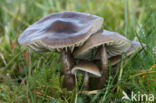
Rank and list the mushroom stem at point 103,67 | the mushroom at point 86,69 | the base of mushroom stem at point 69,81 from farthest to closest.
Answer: the base of mushroom stem at point 69,81
the mushroom stem at point 103,67
the mushroom at point 86,69

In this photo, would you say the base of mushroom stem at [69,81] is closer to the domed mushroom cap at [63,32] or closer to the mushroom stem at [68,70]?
the mushroom stem at [68,70]

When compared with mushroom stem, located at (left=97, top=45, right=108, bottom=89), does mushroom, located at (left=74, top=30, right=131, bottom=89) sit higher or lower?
higher

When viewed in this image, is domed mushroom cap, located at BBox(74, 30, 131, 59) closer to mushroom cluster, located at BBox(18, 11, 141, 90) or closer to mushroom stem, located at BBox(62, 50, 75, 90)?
mushroom cluster, located at BBox(18, 11, 141, 90)

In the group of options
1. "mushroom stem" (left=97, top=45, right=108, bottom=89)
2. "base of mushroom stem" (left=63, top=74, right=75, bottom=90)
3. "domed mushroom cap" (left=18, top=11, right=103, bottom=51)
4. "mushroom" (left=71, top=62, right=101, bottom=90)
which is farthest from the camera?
"base of mushroom stem" (left=63, top=74, right=75, bottom=90)

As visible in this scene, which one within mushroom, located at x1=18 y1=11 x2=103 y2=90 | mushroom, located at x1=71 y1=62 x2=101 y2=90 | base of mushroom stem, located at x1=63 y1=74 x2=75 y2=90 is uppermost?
mushroom, located at x1=18 y1=11 x2=103 y2=90

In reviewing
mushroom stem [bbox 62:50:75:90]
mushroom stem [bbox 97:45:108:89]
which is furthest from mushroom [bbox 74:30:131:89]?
mushroom stem [bbox 62:50:75:90]

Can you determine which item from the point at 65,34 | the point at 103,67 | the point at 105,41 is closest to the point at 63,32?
the point at 65,34

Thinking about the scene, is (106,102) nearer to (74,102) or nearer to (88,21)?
(74,102)

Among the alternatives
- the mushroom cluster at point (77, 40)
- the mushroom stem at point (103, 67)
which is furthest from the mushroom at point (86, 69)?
the mushroom stem at point (103, 67)
